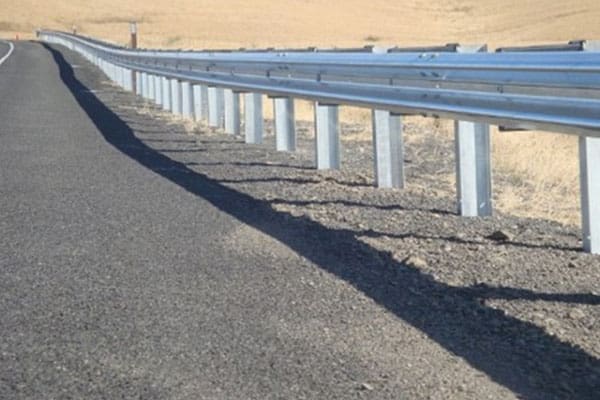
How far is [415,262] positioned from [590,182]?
1.11m

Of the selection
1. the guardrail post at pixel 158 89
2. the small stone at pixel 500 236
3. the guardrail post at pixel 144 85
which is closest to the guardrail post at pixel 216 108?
the guardrail post at pixel 158 89

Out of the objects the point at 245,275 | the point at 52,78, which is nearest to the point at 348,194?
the point at 245,275

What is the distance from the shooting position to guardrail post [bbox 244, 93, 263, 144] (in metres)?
15.9

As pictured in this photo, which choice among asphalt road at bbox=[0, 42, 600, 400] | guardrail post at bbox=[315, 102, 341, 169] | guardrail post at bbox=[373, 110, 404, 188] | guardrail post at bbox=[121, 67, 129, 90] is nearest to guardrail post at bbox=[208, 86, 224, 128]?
guardrail post at bbox=[315, 102, 341, 169]

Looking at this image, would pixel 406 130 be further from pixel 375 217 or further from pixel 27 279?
pixel 27 279

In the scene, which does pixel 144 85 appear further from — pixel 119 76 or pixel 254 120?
pixel 254 120

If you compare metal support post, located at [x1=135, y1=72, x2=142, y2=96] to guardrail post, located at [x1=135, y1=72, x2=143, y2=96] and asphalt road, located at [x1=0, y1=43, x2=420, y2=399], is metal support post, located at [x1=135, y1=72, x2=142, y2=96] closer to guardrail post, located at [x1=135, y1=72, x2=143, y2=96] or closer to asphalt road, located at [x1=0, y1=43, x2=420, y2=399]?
guardrail post, located at [x1=135, y1=72, x2=143, y2=96]

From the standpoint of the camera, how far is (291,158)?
45.6 feet

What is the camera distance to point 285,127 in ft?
49.0

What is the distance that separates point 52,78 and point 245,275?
2688 cm

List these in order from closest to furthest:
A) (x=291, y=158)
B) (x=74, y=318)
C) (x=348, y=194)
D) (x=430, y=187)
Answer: (x=74, y=318) < (x=348, y=194) < (x=430, y=187) < (x=291, y=158)

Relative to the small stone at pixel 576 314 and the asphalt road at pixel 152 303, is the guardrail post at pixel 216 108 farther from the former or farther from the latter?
the small stone at pixel 576 314

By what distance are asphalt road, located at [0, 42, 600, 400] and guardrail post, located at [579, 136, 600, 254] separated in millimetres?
221

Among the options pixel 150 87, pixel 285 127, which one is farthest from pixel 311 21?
pixel 285 127
